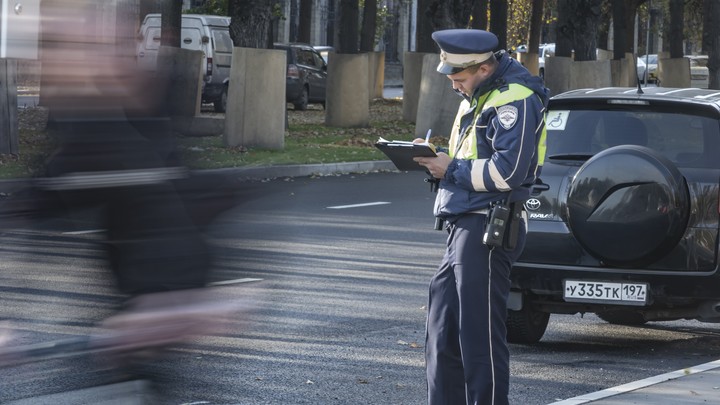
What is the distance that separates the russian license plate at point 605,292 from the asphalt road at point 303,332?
0.40 meters

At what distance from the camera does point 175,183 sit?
4895 mm

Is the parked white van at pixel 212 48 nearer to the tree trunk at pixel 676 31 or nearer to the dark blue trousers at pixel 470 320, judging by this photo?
the tree trunk at pixel 676 31

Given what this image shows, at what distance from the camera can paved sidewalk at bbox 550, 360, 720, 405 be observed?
21.7ft

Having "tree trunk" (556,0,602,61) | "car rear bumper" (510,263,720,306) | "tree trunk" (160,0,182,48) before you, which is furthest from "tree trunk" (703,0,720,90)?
"car rear bumper" (510,263,720,306)

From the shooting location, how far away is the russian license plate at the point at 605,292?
307 inches

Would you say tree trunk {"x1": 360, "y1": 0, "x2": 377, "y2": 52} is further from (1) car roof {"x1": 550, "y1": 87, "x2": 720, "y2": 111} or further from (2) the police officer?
(2) the police officer

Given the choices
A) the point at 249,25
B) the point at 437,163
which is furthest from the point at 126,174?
the point at 249,25

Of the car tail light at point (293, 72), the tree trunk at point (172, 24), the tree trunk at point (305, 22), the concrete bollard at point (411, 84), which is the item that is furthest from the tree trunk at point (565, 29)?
the tree trunk at point (305, 22)

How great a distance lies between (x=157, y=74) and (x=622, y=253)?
3571 mm

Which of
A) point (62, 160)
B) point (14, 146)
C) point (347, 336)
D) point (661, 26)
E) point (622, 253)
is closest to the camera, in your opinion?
point (62, 160)

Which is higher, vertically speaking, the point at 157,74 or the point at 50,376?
the point at 157,74

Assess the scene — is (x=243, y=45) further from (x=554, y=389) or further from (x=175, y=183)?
(x=175, y=183)

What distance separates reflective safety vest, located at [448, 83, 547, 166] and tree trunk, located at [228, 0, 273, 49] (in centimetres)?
1685

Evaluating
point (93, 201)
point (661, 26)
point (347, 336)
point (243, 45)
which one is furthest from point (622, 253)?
point (661, 26)
